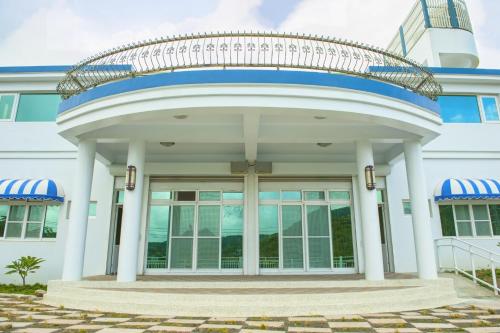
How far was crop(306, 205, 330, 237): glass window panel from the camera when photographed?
10.4m

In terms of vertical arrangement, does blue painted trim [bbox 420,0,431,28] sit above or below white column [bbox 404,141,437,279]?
above

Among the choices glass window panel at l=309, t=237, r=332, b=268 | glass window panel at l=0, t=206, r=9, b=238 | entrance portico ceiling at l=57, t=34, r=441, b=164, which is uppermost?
entrance portico ceiling at l=57, t=34, r=441, b=164

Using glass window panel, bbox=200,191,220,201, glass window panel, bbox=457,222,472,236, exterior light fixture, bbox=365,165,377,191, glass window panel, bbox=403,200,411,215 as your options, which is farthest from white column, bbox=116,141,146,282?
glass window panel, bbox=457,222,472,236

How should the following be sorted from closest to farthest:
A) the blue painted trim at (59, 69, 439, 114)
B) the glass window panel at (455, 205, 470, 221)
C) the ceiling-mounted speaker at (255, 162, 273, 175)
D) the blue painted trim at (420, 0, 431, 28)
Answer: the blue painted trim at (59, 69, 439, 114) < the ceiling-mounted speaker at (255, 162, 273, 175) < the glass window panel at (455, 205, 470, 221) < the blue painted trim at (420, 0, 431, 28)

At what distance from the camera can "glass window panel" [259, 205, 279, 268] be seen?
33.4 feet

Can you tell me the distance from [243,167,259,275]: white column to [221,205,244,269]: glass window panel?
25 centimetres

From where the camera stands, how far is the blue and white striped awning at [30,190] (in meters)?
9.87

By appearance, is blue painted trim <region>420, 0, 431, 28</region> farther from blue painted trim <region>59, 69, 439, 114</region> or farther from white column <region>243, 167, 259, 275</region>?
white column <region>243, 167, 259, 275</region>

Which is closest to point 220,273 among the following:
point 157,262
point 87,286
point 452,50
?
point 157,262

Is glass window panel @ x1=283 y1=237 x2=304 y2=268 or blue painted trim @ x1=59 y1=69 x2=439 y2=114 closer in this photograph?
blue painted trim @ x1=59 y1=69 x2=439 y2=114

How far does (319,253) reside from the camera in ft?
33.7

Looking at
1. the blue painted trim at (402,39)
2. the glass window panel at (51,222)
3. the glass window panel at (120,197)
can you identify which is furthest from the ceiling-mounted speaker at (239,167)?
the blue painted trim at (402,39)

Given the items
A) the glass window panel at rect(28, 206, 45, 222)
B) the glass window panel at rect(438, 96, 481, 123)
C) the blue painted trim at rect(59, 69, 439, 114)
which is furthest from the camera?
the glass window panel at rect(438, 96, 481, 123)

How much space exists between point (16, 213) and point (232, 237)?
6.97 m
